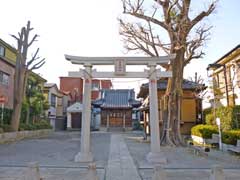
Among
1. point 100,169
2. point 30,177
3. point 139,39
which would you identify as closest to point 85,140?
point 100,169

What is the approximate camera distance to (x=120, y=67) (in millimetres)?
11727

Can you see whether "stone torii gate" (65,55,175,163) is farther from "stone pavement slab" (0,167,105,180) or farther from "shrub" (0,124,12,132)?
"shrub" (0,124,12,132)

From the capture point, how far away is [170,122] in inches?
682

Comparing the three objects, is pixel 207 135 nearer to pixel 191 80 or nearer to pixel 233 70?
pixel 233 70

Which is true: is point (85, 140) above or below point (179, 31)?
below

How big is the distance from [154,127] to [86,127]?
286cm

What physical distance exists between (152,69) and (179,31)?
6.13 m

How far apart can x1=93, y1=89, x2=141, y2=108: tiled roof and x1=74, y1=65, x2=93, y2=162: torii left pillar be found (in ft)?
90.4

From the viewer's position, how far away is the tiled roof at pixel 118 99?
3969 centimetres

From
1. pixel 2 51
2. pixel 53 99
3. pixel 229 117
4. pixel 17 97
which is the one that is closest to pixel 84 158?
pixel 229 117

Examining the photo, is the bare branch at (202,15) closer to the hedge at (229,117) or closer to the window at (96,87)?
the hedge at (229,117)

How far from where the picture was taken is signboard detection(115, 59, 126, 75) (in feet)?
38.4

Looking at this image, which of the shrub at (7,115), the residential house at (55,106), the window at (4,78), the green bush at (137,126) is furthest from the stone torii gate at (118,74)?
the residential house at (55,106)

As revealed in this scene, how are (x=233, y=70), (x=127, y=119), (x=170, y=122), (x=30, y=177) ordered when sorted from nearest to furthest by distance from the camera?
(x=30, y=177) → (x=170, y=122) → (x=233, y=70) → (x=127, y=119)
